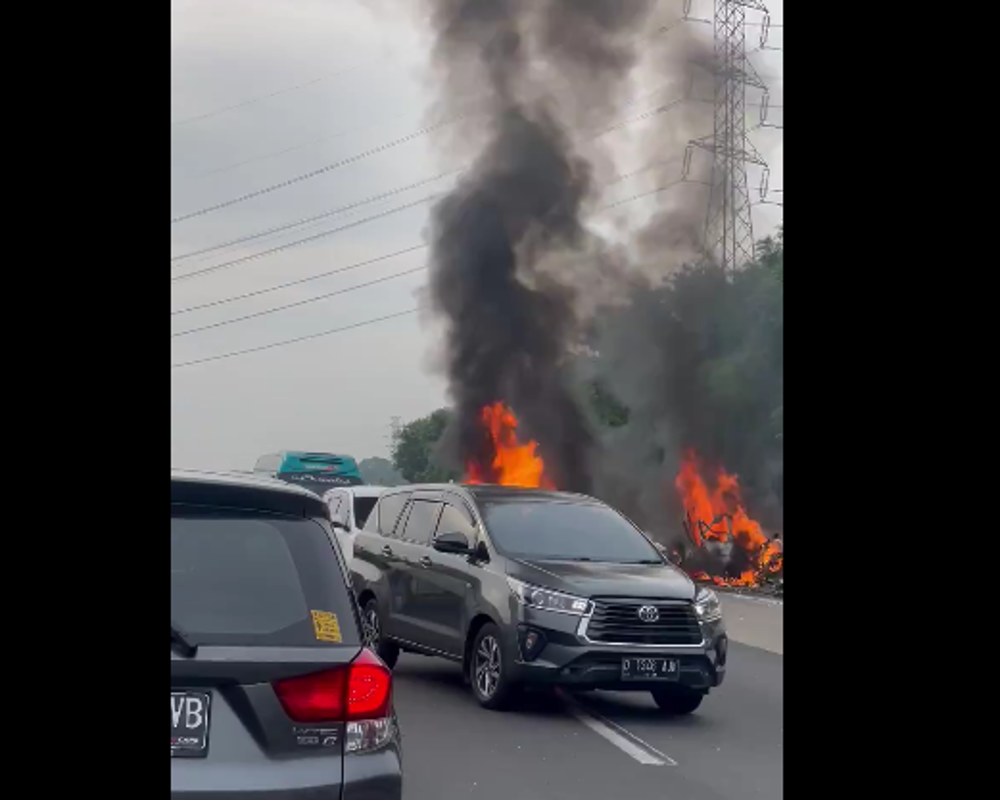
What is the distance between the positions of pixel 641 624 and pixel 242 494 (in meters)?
6.54

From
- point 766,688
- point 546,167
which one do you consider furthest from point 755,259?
point 766,688

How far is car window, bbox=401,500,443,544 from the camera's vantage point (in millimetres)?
12727

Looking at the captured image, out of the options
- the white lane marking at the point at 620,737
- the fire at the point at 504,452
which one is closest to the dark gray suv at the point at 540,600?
the white lane marking at the point at 620,737

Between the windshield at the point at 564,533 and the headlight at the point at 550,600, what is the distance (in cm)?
61

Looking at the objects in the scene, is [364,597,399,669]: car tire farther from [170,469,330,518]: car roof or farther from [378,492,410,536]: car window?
[170,469,330,518]: car roof

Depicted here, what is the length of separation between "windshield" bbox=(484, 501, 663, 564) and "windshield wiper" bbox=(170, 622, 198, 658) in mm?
7087

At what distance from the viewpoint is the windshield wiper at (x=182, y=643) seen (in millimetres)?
4400

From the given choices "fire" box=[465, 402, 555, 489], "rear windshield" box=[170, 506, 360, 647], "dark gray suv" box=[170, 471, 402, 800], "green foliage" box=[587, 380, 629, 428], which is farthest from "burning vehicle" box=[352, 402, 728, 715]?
"green foliage" box=[587, 380, 629, 428]

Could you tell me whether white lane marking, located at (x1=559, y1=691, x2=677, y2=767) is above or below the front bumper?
below

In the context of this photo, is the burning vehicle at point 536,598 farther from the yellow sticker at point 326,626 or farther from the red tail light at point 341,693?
the yellow sticker at point 326,626
